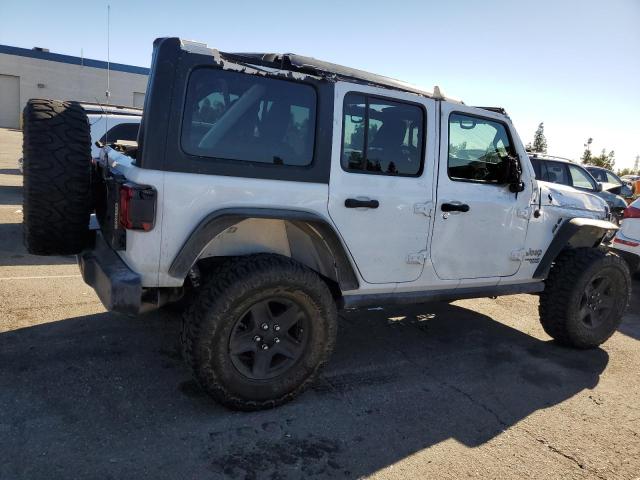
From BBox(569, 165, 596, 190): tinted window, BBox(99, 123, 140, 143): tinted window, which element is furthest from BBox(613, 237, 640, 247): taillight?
BBox(99, 123, 140, 143): tinted window

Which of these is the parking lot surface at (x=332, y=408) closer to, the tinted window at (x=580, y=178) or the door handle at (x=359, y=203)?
the door handle at (x=359, y=203)

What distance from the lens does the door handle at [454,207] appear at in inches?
142

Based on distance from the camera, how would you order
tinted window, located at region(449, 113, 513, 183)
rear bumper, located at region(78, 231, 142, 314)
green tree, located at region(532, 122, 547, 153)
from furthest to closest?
1. green tree, located at region(532, 122, 547, 153)
2. tinted window, located at region(449, 113, 513, 183)
3. rear bumper, located at region(78, 231, 142, 314)

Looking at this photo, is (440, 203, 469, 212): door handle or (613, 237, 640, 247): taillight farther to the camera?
(613, 237, 640, 247): taillight

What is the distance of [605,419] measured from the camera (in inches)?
132

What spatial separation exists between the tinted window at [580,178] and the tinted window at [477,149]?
6611 mm

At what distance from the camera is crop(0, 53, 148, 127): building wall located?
35.4 metres

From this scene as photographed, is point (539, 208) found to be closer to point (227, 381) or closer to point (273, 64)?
point (273, 64)

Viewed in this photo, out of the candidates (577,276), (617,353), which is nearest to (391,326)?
(577,276)

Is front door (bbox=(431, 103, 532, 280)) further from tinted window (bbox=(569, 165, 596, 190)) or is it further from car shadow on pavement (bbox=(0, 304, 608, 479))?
tinted window (bbox=(569, 165, 596, 190))

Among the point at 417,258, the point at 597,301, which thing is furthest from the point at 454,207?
the point at 597,301

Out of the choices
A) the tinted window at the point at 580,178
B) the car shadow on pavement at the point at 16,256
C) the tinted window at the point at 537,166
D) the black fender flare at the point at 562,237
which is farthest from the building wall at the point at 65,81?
the black fender flare at the point at 562,237

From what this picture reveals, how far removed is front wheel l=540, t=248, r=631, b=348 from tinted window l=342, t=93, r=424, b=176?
74.0 inches

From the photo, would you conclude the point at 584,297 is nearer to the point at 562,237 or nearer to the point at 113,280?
the point at 562,237
